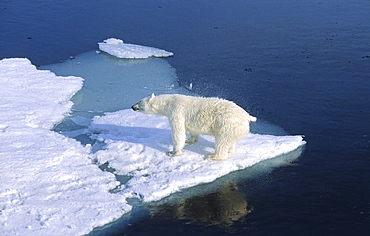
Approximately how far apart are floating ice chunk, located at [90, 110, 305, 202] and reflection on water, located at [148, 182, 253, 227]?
421mm

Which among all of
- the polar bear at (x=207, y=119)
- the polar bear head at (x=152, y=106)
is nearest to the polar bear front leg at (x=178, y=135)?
the polar bear at (x=207, y=119)

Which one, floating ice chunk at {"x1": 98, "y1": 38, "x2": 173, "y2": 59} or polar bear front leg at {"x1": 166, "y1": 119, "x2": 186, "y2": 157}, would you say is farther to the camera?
floating ice chunk at {"x1": 98, "y1": 38, "x2": 173, "y2": 59}

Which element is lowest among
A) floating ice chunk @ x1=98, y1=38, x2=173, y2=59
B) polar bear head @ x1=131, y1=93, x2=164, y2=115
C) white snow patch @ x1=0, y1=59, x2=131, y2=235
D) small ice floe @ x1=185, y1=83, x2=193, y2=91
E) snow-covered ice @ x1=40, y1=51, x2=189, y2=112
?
white snow patch @ x1=0, y1=59, x2=131, y2=235

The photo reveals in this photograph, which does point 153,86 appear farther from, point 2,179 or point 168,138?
point 2,179

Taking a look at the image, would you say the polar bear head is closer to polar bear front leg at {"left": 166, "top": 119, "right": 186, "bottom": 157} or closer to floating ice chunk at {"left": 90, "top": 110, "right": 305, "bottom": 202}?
polar bear front leg at {"left": 166, "top": 119, "right": 186, "bottom": 157}

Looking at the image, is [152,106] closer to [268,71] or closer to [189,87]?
[189,87]

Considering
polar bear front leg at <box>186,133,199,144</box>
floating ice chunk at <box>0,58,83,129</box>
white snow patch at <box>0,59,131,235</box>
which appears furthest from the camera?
floating ice chunk at <box>0,58,83,129</box>

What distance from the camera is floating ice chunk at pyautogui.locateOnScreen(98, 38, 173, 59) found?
1712cm

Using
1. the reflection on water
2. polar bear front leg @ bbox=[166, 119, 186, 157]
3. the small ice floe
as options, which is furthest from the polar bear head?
the small ice floe

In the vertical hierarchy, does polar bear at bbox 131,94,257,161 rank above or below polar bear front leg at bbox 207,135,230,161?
above

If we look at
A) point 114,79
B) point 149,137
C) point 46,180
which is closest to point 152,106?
point 149,137

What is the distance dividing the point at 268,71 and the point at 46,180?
8.95 m

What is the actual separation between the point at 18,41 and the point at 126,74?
260 inches

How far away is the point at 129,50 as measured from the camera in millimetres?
17484
